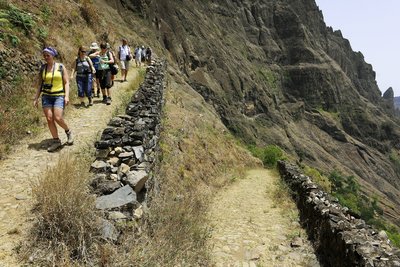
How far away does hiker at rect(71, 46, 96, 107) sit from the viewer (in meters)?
11.2

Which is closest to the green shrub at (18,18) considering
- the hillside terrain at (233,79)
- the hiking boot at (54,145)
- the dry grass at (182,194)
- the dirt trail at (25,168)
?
the hillside terrain at (233,79)

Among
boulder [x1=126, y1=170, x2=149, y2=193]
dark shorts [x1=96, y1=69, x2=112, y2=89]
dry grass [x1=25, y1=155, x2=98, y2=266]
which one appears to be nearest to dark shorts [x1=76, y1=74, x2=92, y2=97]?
dark shorts [x1=96, y1=69, x2=112, y2=89]

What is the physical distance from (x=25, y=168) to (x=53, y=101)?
1.59 m

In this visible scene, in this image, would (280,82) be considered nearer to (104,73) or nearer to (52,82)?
(104,73)

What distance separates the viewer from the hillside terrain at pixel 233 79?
12.8m

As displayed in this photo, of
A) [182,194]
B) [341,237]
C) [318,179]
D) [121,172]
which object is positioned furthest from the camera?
[318,179]

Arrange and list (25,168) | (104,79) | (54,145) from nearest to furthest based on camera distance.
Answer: (25,168), (54,145), (104,79)

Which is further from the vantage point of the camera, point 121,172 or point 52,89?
point 52,89

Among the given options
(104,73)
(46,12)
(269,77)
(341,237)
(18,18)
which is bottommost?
(341,237)

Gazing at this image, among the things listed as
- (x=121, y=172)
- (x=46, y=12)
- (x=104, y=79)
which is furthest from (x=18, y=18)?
(x=121, y=172)

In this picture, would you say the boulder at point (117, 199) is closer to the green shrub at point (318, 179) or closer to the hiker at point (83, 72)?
the hiker at point (83, 72)

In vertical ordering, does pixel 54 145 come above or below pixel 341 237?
above

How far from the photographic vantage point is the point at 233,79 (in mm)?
93688

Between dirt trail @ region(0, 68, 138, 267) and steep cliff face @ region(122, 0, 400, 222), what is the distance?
57.8m
